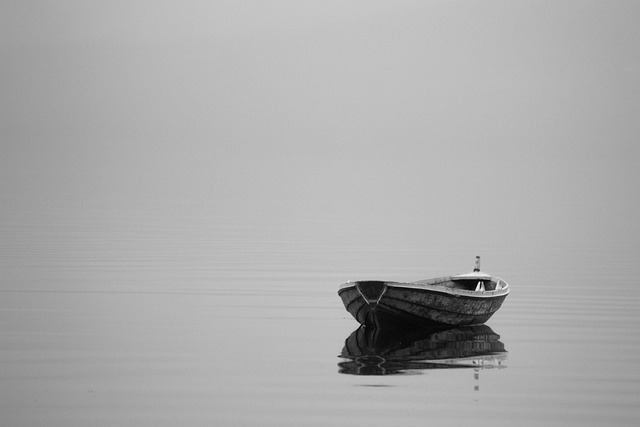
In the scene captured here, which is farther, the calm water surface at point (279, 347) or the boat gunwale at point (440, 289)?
the boat gunwale at point (440, 289)

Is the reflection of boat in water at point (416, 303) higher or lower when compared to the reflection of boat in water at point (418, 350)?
higher

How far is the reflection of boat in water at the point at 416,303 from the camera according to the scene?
1130 inches

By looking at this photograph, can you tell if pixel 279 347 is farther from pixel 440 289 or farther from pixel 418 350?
pixel 440 289

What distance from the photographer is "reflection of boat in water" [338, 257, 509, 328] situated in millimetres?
28703

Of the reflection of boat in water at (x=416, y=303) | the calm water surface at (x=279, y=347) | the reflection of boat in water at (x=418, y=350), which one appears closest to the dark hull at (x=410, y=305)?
the reflection of boat in water at (x=416, y=303)

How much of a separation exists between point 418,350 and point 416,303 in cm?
204

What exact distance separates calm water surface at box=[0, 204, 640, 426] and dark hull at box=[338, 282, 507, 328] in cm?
85

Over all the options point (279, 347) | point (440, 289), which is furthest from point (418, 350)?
point (279, 347)

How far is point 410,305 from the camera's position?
29156mm

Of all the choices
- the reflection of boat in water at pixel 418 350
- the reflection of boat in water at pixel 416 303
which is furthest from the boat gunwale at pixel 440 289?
the reflection of boat in water at pixel 418 350

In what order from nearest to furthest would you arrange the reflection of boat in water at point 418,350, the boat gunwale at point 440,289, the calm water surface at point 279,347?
1. the calm water surface at point 279,347
2. the reflection of boat in water at point 418,350
3. the boat gunwale at point 440,289

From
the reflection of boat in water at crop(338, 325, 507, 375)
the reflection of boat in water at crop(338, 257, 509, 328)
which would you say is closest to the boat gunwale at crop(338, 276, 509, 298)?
the reflection of boat in water at crop(338, 257, 509, 328)

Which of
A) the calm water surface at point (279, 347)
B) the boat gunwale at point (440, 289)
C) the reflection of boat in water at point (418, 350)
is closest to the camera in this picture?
the calm water surface at point (279, 347)

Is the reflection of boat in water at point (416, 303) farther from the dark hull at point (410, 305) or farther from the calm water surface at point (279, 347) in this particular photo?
the calm water surface at point (279, 347)
